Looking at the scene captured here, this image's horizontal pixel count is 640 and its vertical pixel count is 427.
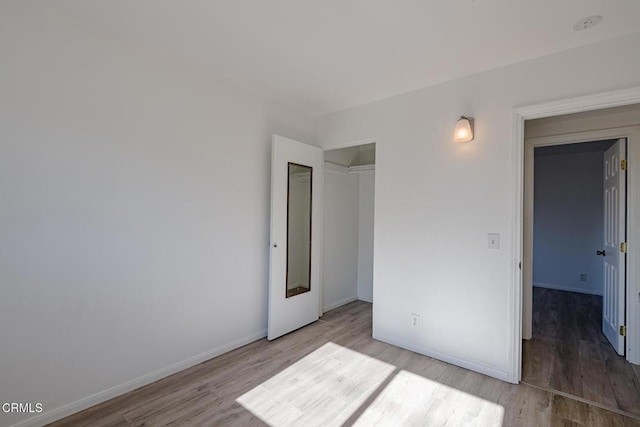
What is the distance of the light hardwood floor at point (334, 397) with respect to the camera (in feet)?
6.30

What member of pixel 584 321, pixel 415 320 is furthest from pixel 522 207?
pixel 584 321

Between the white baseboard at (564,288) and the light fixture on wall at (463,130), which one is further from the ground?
the light fixture on wall at (463,130)

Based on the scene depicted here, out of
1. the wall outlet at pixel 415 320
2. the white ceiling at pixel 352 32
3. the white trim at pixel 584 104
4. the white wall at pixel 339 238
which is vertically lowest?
the wall outlet at pixel 415 320

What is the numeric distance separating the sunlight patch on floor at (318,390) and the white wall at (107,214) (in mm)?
798

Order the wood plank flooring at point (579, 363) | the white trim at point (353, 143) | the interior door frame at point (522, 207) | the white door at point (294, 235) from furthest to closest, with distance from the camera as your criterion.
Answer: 1. the white trim at point (353, 143)
2. the white door at point (294, 235)
3. the wood plank flooring at point (579, 363)
4. the interior door frame at point (522, 207)

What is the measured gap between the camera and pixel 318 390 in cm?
224

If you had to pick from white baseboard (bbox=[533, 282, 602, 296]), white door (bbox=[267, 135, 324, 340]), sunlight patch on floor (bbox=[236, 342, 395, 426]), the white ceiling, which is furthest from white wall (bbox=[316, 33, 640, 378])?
white baseboard (bbox=[533, 282, 602, 296])

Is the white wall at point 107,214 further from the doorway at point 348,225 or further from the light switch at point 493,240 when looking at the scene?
the light switch at point 493,240

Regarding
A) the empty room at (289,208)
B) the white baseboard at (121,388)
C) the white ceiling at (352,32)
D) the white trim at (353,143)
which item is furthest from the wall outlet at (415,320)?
the white ceiling at (352,32)

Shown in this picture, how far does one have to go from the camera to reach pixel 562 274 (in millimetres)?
5453

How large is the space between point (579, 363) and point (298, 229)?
9.88ft

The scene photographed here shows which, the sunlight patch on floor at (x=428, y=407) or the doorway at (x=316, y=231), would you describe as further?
the doorway at (x=316, y=231)

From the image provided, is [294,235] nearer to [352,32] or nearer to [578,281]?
[352,32]

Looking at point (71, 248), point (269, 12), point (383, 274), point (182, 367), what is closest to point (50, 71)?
point (71, 248)
